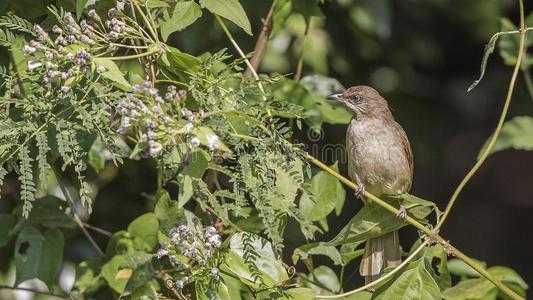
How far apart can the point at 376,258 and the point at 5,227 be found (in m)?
1.51

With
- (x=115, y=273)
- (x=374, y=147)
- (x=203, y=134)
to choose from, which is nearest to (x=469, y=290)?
(x=374, y=147)

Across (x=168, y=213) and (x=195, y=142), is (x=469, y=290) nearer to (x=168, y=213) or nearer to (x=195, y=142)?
(x=168, y=213)

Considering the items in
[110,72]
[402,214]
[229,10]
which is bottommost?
[402,214]

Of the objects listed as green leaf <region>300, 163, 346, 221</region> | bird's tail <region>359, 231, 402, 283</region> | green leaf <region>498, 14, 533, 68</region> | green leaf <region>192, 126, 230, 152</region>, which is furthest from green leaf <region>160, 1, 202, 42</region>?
green leaf <region>498, 14, 533, 68</region>

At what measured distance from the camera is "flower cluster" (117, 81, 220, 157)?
2311mm

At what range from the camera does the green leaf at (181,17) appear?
277cm

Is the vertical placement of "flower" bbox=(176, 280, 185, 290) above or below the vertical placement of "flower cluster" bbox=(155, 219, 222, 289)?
below

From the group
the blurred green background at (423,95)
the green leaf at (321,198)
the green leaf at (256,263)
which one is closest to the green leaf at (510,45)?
the blurred green background at (423,95)

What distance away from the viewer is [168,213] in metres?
3.08

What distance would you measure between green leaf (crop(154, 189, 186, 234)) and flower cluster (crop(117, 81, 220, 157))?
2.15ft

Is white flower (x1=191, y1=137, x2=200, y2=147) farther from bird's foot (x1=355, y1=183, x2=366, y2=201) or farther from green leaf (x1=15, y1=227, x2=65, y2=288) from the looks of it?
green leaf (x1=15, y1=227, x2=65, y2=288)

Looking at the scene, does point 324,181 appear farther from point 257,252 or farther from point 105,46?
point 105,46

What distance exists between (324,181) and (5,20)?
130 centimetres

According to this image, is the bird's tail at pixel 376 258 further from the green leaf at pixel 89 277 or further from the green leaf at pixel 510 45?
the green leaf at pixel 510 45
